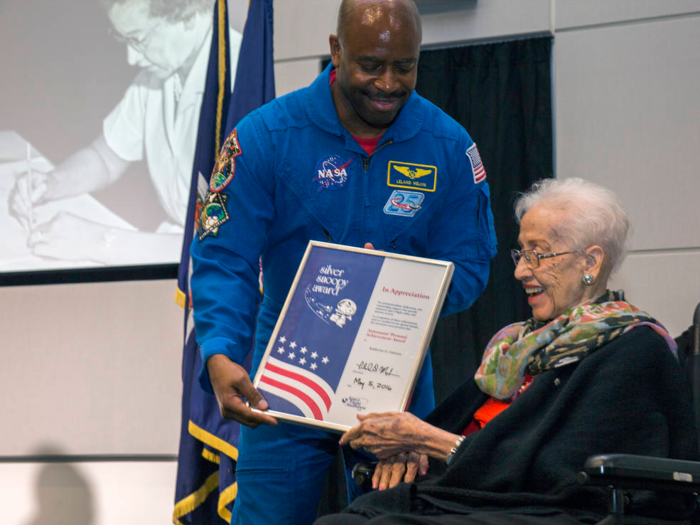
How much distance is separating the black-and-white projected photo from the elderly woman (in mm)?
2183

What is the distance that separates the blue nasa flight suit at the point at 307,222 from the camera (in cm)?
160

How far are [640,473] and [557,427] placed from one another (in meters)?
0.27

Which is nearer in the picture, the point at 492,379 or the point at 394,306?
the point at 394,306

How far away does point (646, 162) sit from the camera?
290 centimetres

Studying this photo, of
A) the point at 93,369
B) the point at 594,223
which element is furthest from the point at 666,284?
the point at 93,369

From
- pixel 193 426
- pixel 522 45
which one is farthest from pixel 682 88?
pixel 193 426

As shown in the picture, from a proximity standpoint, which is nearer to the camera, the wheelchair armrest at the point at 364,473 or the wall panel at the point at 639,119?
the wheelchair armrest at the point at 364,473

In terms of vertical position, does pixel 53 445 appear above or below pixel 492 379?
below

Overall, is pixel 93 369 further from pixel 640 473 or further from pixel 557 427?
pixel 640 473

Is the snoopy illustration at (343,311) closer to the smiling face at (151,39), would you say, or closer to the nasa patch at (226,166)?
the nasa patch at (226,166)

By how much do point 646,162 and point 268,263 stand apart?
1.80 m

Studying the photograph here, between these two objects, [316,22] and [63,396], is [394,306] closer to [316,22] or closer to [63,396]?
[316,22]

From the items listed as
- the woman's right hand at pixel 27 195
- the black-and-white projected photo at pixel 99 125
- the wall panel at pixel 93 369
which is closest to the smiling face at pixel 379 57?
the black-and-white projected photo at pixel 99 125

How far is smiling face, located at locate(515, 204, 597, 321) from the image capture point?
5.56 ft
